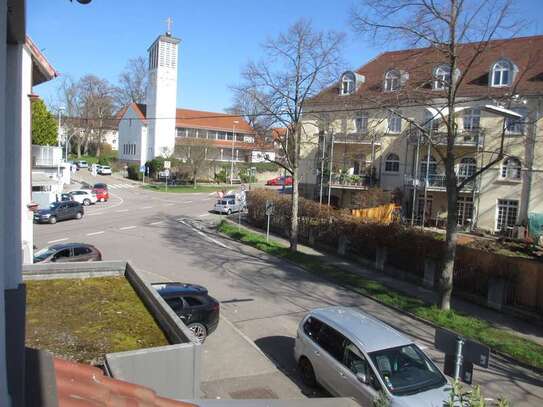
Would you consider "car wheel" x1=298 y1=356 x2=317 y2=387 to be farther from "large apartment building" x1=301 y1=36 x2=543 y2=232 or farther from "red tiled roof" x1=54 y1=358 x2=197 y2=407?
"large apartment building" x1=301 y1=36 x2=543 y2=232

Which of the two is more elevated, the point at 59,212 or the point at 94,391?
the point at 94,391

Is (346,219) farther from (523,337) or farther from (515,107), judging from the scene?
(515,107)

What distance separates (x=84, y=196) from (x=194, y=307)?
34580mm

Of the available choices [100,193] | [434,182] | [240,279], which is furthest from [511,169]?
[100,193]

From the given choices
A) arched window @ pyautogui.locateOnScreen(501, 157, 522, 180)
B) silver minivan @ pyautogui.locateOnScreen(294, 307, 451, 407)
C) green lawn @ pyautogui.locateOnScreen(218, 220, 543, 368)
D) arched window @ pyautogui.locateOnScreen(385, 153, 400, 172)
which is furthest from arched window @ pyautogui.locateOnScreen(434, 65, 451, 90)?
arched window @ pyautogui.locateOnScreen(385, 153, 400, 172)

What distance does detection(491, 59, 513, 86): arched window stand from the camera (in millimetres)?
31922

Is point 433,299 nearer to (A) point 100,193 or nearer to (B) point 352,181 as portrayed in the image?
(B) point 352,181

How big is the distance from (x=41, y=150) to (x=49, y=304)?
1247 inches

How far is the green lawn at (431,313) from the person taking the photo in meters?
12.8

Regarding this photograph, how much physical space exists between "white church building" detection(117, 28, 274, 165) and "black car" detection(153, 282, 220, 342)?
48.6m

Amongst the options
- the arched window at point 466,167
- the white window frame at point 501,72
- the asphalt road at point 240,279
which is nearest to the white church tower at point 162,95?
the asphalt road at point 240,279

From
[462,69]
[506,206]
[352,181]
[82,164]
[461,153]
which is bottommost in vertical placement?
[506,206]

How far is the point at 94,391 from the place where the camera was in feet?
9.98

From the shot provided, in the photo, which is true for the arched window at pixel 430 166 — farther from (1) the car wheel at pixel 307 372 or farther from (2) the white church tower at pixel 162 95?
(2) the white church tower at pixel 162 95
